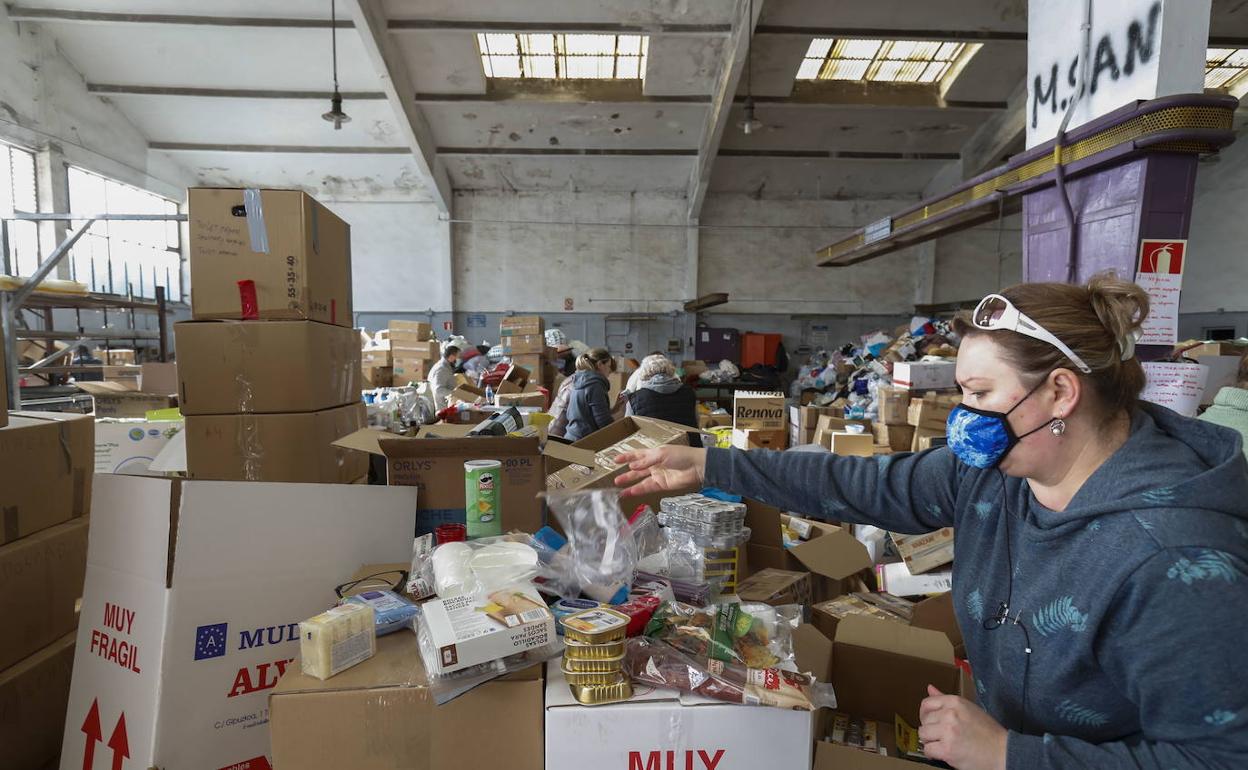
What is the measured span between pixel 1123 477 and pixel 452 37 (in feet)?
26.7

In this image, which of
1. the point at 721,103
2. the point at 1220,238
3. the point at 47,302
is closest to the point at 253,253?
the point at 47,302

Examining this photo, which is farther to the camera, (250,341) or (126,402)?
(126,402)

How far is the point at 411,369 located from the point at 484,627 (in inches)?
288

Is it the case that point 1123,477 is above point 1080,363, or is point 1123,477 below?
below

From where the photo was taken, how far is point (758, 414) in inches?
179

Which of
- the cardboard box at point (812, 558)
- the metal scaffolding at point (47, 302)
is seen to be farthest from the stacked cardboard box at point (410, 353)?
the cardboard box at point (812, 558)

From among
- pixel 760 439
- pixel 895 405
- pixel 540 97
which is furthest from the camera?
pixel 540 97

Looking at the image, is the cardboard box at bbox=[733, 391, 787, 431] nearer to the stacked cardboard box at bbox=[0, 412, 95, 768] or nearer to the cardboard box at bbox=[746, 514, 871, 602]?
the cardboard box at bbox=[746, 514, 871, 602]

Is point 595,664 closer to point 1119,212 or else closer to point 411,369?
point 1119,212

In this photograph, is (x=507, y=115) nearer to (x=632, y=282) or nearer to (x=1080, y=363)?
(x=632, y=282)

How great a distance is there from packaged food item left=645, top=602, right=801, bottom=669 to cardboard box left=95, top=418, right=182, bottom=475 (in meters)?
2.35

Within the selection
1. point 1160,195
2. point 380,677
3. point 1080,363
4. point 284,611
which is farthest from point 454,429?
point 1160,195

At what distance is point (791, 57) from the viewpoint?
7.54 m

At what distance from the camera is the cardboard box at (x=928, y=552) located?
2254 mm
